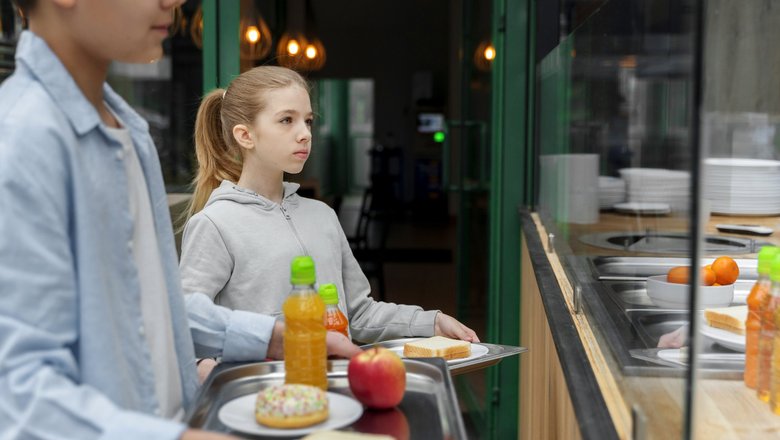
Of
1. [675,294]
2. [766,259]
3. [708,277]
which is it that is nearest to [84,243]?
[675,294]

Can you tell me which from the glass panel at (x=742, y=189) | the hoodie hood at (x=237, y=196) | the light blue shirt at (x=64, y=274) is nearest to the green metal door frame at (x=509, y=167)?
the glass panel at (x=742, y=189)

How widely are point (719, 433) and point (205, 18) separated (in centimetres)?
305

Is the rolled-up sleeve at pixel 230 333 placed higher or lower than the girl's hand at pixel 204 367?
higher

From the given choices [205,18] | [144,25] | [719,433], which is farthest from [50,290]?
[205,18]

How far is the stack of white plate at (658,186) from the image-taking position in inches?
44.6

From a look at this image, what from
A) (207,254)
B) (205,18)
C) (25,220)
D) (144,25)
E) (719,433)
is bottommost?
(719,433)

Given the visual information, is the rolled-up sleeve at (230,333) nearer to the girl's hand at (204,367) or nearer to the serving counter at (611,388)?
the girl's hand at (204,367)

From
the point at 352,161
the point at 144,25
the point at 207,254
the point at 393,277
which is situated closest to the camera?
the point at 144,25

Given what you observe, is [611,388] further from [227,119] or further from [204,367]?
[227,119]

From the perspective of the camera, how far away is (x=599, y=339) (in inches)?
71.9

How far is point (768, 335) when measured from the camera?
1.54 meters

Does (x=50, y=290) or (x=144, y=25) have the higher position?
(x=144, y=25)

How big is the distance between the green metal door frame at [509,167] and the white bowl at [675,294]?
2.45 meters

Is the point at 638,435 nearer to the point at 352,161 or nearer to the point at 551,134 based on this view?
the point at 551,134
